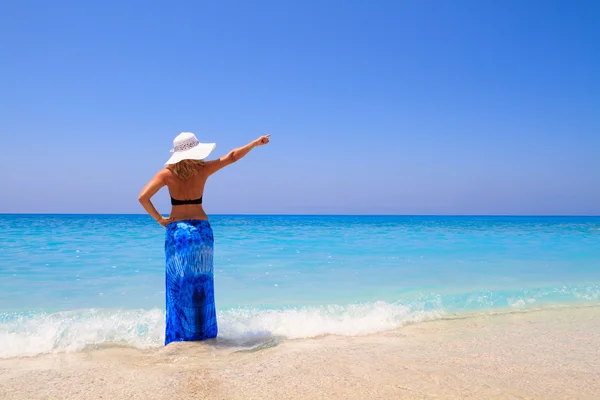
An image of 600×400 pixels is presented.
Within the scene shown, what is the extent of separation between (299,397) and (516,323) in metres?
2.97

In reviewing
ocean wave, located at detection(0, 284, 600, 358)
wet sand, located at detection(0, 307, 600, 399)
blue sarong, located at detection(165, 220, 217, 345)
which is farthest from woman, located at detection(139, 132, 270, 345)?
ocean wave, located at detection(0, 284, 600, 358)

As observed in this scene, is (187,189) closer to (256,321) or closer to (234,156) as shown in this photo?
(234,156)

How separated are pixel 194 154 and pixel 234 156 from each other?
1.07 feet

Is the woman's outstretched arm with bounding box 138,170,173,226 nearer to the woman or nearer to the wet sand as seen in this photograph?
the woman

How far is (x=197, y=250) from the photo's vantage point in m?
3.60

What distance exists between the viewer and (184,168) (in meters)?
3.58

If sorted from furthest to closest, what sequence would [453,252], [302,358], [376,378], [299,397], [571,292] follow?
[453,252]
[571,292]
[302,358]
[376,378]
[299,397]

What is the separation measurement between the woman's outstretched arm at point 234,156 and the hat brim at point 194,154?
0.43 ft

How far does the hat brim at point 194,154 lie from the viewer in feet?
11.5

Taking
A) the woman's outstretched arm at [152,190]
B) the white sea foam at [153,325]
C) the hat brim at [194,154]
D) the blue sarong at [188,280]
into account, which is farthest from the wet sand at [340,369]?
the hat brim at [194,154]

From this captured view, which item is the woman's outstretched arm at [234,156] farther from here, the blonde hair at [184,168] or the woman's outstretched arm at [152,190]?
the woman's outstretched arm at [152,190]

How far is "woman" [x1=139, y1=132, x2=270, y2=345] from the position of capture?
359 cm

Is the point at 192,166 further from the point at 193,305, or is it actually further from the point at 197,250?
the point at 193,305

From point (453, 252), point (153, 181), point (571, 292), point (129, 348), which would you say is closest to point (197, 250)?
point (153, 181)
